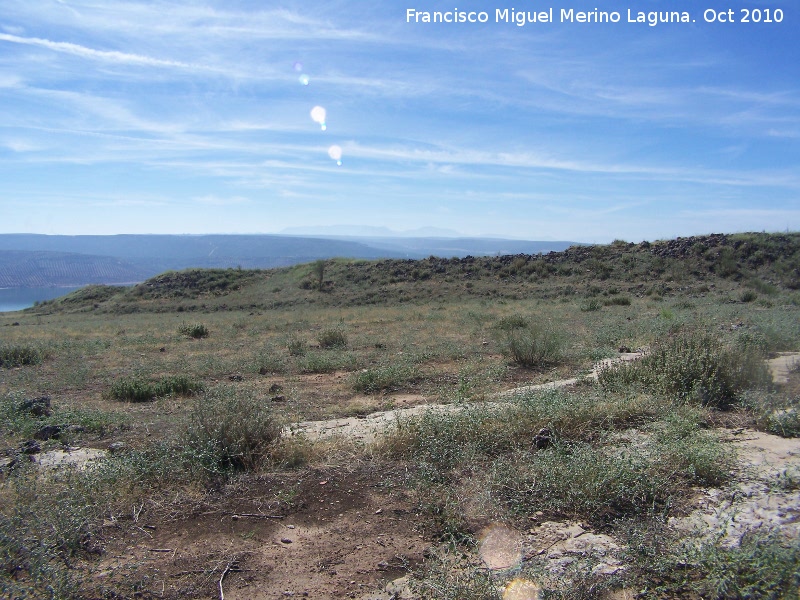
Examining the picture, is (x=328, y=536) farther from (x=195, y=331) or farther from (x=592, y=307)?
(x=592, y=307)

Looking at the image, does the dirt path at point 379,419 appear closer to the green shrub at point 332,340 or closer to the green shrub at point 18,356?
the green shrub at point 332,340

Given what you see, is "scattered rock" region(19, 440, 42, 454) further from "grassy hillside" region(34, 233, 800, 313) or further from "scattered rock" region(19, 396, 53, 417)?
"grassy hillside" region(34, 233, 800, 313)

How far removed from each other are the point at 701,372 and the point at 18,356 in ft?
43.0

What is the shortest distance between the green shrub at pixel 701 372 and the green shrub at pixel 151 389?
20.6 feet

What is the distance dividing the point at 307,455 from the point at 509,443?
183 cm

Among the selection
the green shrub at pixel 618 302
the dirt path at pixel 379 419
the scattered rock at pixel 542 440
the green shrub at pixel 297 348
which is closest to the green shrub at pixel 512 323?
the green shrub at pixel 297 348

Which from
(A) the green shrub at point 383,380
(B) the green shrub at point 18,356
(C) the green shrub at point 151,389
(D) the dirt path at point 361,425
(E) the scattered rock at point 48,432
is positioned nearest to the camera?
(D) the dirt path at point 361,425

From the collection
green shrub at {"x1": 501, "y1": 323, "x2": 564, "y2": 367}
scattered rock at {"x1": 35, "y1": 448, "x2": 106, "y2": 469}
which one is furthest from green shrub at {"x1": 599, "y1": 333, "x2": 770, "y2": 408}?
scattered rock at {"x1": 35, "y1": 448, "x2": 106, "y2": 469}

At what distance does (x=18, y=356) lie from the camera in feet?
38.3

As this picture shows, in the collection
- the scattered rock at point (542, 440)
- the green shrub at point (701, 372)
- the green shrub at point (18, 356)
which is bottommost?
the green shrub at point (18, 356)

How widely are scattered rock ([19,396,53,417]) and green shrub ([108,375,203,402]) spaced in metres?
1.33

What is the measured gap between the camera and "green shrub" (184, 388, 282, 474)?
4.51 meters

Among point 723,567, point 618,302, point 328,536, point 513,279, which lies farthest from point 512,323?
point 513,279

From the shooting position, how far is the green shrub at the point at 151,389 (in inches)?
320
